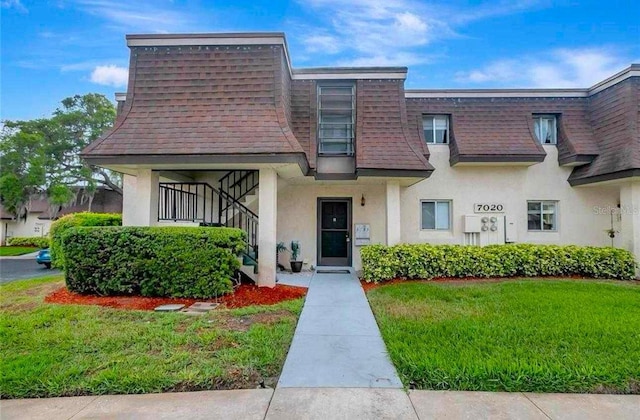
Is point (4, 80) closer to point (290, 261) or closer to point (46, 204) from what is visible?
point (290, 261)

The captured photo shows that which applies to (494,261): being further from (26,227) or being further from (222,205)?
(26,227)

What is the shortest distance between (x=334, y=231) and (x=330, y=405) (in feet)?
27.9

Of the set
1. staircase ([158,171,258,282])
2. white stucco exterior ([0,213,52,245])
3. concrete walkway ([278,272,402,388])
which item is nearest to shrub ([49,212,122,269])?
staircase ([158,171,258,282])

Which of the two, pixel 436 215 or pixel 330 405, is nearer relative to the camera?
pixel 330 405

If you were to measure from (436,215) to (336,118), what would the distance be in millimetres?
4906

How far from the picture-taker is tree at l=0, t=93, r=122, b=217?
25.7 metres

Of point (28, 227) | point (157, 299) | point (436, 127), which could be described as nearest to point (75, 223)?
point (157, 299)

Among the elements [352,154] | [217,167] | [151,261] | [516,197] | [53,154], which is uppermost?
[53,154]

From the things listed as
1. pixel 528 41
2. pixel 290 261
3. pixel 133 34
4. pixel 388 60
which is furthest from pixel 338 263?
pixel 528 41

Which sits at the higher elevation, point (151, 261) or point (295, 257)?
point (151, 261)

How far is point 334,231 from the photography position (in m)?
11.5

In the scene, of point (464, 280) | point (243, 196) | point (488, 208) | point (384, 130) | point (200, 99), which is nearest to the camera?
point (200, 99)

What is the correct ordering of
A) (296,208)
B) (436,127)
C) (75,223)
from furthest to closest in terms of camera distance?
(436,127) < (296,208) < (75,223)

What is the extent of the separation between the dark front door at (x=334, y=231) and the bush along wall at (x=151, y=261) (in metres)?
4.67
